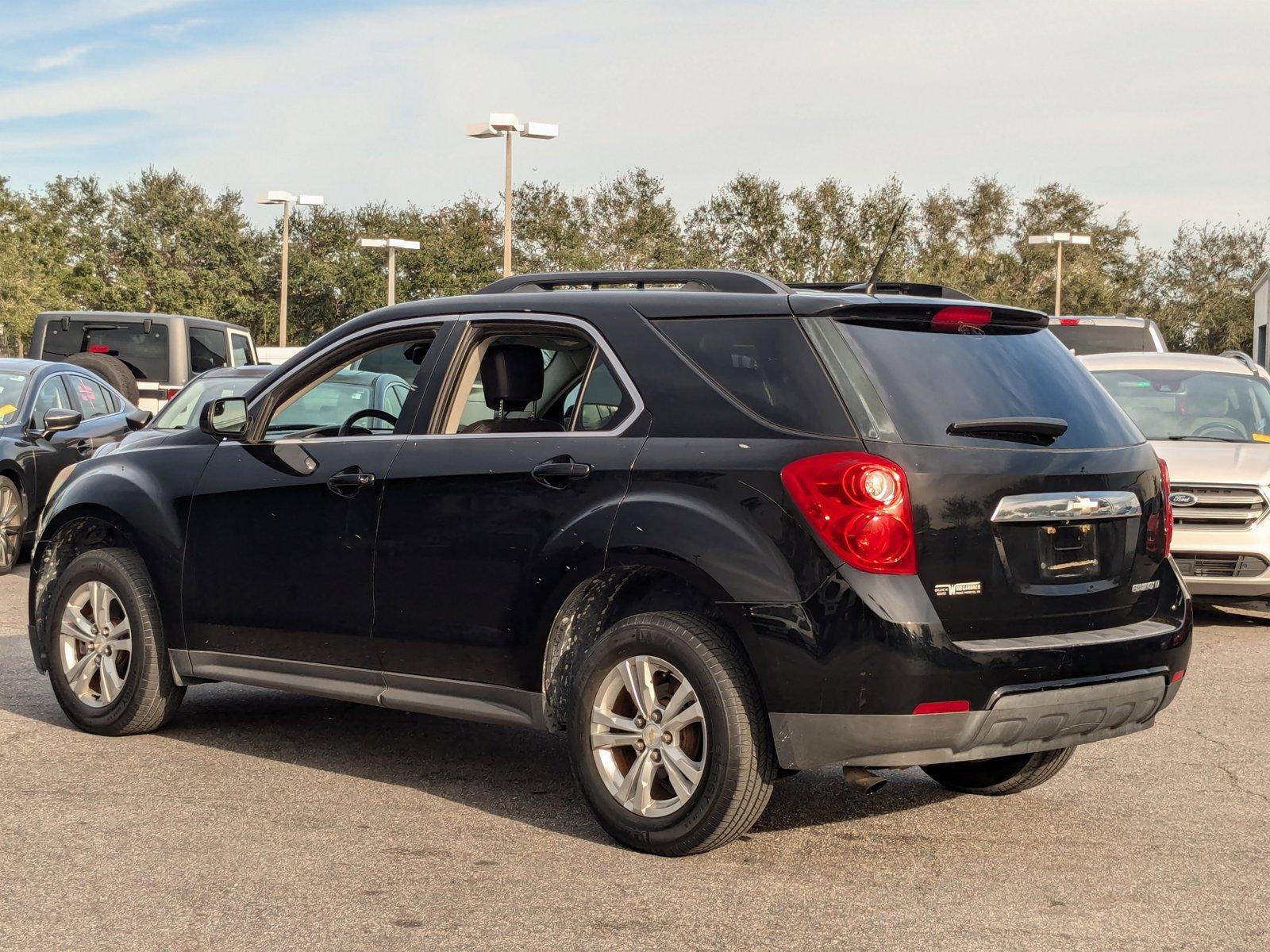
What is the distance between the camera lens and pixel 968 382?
16.9 feet

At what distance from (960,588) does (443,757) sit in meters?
2.64

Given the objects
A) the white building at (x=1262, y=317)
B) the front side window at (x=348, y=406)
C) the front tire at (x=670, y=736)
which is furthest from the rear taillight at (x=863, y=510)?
the white building at (x=1262, y=317)

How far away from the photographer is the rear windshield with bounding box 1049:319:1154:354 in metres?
17.6

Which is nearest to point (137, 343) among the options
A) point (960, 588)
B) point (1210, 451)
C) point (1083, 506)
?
point (1210, 451)

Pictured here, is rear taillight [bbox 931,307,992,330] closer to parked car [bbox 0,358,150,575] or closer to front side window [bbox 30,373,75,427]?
parked car [bbox 0,358,150,575]

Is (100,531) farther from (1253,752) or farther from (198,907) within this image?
(1253,752)

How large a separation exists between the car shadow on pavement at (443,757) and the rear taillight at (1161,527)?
1279mm

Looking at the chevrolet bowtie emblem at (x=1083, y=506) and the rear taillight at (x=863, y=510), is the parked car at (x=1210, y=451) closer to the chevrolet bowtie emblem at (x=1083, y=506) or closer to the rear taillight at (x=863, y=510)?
the chevrolet bowtie emblem at (x=1083, y=506)

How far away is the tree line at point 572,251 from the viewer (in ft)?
143

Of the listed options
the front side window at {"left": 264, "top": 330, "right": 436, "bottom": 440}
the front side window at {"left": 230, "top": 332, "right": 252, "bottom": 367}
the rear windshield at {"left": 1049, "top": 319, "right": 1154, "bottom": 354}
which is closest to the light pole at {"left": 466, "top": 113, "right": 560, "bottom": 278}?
the front side window at {"left": 230, "top": 332, "right": 252, "bottom": 367}

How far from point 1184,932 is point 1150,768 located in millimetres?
2199

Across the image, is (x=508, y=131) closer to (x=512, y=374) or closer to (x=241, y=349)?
(x=241, y=349)

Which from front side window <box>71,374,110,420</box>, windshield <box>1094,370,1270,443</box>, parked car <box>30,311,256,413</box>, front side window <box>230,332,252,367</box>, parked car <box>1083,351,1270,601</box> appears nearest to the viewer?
parked car <box>1083,351,1270,601</box>

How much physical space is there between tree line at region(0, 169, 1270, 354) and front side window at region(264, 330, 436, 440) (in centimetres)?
3531
